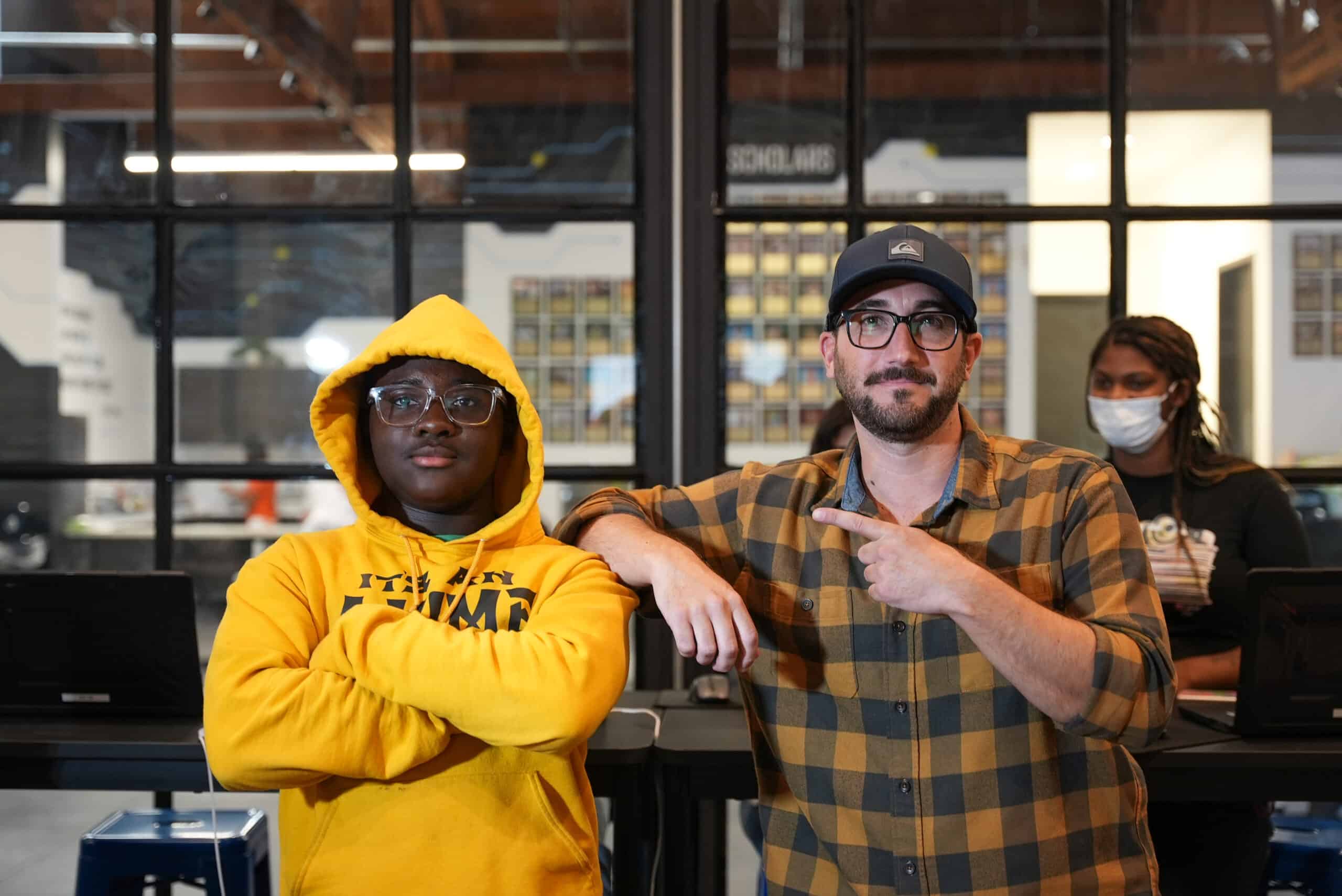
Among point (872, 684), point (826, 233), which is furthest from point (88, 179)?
point (872, 684)

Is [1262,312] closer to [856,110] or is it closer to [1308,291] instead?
[1308,291]

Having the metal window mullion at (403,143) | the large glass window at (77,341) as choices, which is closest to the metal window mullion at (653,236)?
the metal window mullion at (403,143)

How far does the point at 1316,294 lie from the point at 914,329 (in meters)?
1.99

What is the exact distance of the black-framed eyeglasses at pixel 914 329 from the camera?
1.57m

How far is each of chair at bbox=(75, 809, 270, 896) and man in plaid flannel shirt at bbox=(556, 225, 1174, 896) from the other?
1207mm

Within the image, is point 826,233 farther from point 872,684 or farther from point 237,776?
point 237,776

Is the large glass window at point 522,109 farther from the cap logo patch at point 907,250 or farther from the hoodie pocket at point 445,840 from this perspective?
the hoodie pocket at point 445,840

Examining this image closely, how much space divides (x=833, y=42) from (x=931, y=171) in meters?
0.44

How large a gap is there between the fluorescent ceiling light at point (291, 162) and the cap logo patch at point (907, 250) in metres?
1.81

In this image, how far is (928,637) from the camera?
155 cm

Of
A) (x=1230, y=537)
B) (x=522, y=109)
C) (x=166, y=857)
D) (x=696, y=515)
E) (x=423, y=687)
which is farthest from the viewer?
(x=522, y=109)

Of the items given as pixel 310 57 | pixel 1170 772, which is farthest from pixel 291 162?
pixel 1170 772

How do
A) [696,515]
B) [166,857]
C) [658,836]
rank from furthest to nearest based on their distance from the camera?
[166,857], [658,836], [696,515]

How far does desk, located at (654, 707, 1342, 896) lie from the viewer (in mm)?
1904
